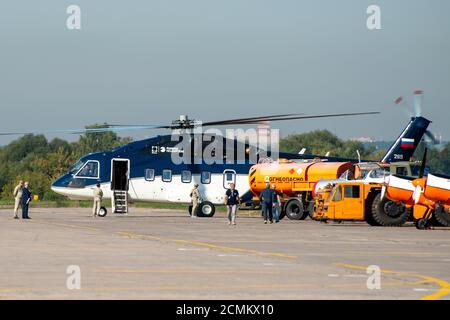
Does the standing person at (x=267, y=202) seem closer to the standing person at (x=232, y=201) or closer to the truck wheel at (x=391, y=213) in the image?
the standing person at (x=232, y=201)

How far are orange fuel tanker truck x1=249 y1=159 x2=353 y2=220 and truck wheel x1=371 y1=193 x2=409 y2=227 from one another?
619 centimetres

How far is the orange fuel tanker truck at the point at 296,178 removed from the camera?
4669 cm

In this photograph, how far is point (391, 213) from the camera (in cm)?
3978

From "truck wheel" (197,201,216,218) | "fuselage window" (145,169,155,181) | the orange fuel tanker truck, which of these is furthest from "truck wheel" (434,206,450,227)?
"fuselage window" (145,169,155,181)

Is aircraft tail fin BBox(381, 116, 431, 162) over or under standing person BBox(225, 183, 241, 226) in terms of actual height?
over

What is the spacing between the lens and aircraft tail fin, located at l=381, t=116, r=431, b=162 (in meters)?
50.0

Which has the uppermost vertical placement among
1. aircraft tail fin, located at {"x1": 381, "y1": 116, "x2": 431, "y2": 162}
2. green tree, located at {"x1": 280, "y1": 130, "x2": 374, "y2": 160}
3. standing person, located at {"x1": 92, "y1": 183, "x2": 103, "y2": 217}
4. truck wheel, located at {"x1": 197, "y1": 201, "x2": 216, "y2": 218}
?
green tree, located at {"x1": 280, "y1": 130, "x2": 374, "y2": 160}

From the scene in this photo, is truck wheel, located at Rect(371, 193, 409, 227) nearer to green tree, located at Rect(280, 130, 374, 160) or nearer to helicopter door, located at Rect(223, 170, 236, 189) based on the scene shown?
helicopter door, located at Rect(223, 170, 236, 189)

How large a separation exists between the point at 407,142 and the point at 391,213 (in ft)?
36.0

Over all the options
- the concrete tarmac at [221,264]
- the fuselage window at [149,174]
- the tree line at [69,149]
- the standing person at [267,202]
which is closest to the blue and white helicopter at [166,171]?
the fuselage window at [149,174]

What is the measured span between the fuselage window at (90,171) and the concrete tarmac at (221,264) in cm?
1480

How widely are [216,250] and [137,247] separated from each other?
6.43 feet
